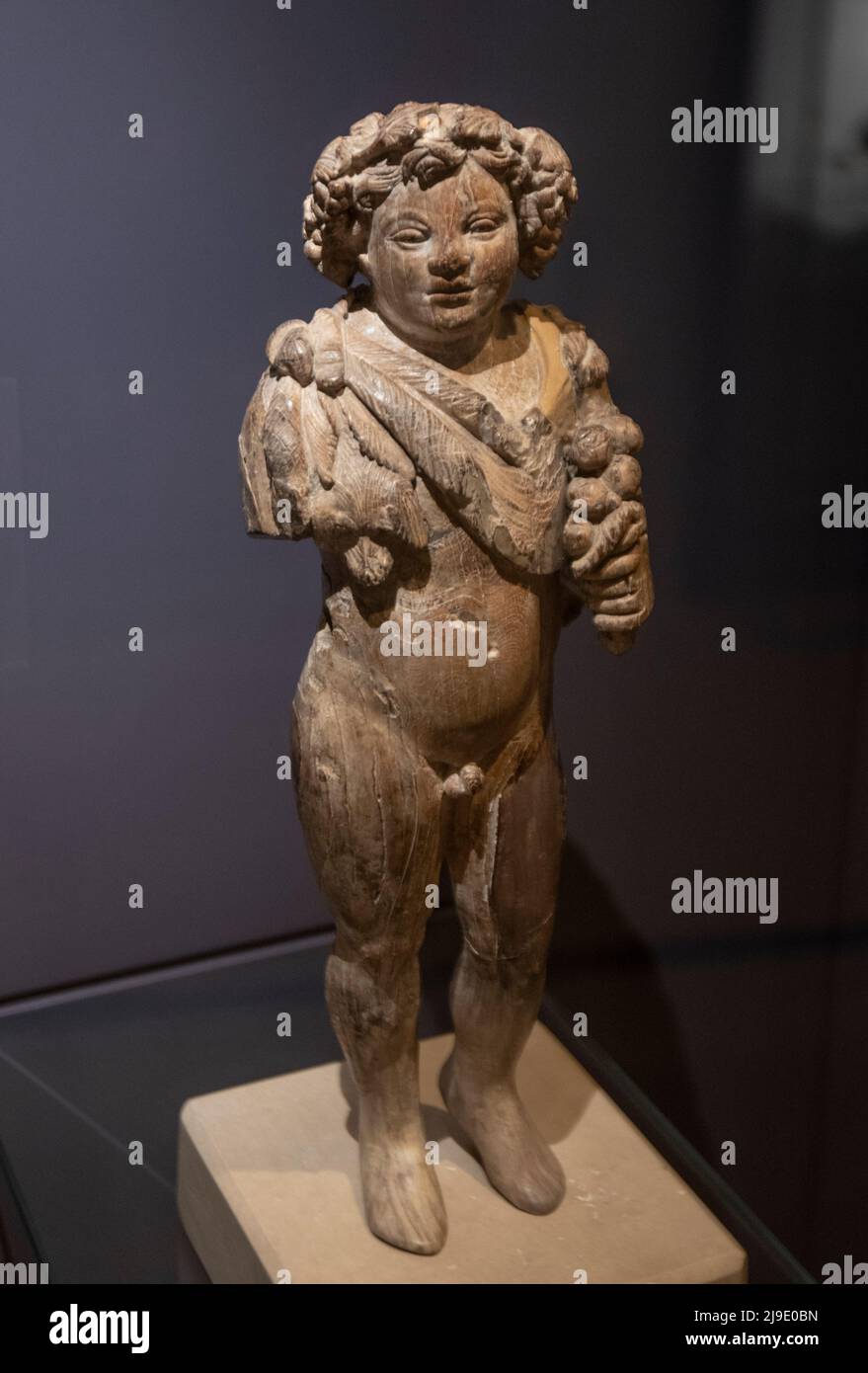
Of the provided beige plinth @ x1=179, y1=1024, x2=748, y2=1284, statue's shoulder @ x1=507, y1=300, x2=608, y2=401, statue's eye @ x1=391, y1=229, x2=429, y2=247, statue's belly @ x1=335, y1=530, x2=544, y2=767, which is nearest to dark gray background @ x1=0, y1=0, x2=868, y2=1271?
beige plinth @ x1=179, y1=1024, x2=748, y2=1284

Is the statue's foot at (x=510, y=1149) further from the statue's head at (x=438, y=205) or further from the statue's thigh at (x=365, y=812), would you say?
the statue's head at (x=438, y=205)

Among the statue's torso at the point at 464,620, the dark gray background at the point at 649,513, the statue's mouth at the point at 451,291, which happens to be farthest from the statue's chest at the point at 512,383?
the dark gray background at the point at 649,513

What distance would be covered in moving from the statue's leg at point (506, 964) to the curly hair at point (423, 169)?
34.1 inches

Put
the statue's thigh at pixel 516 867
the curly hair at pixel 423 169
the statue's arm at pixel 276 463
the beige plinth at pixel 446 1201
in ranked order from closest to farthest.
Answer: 1. the curly hair at pixel 423 169
2. the statue's arm at pixel 276 463
3. the statue's thigh at pixel 516 867
4. the beige plinth at pixel 446 1201

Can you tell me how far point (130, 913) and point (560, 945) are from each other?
3.48 ft

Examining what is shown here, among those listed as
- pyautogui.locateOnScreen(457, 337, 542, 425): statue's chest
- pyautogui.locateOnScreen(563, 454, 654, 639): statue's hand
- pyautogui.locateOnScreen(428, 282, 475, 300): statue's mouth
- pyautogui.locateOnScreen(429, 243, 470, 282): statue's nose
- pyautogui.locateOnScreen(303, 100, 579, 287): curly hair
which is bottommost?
pyautogui.locateOnScreen(563, 454, 654, 639): statue's hand

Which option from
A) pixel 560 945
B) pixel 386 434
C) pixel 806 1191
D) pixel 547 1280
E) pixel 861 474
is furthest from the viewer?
pixel 560 945

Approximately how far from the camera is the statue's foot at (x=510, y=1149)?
2.99 meters

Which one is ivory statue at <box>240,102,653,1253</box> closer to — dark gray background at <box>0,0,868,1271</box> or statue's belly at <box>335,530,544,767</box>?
statue's belly at <box>335,530,544,767</box>

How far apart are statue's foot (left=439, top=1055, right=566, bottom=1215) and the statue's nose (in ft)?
4.91

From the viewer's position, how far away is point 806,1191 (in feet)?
11.9

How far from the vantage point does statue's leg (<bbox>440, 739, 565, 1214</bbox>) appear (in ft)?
9.00

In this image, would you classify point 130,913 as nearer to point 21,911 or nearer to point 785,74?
point 21,911
